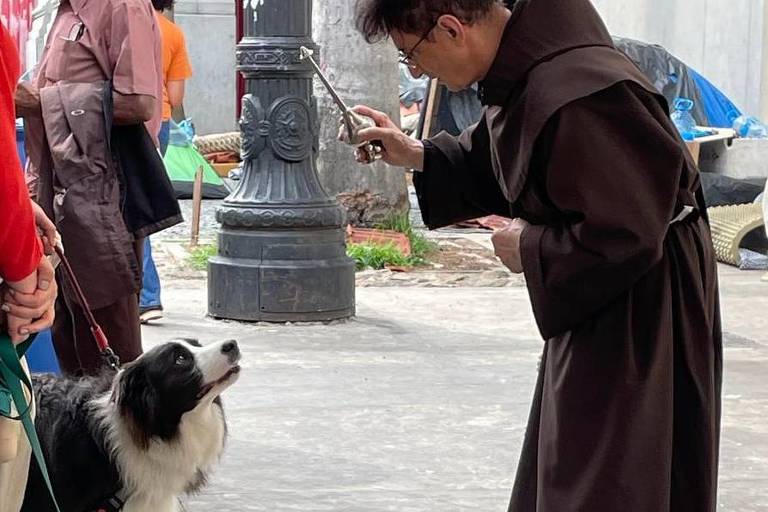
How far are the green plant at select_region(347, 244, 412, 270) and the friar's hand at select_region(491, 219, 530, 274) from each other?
22.9ft

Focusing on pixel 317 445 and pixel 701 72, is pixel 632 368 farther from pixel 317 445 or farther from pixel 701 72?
pixel 701 72

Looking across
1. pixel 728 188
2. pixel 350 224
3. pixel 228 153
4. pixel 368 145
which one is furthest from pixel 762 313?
pixel 228 153

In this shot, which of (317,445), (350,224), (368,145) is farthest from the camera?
(350,224)

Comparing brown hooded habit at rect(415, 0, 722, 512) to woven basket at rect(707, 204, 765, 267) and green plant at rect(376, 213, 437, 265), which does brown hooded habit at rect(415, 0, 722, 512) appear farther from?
woven basket at rect(707, 204, 765, 267)

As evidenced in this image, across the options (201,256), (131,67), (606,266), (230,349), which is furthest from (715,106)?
(606,266)

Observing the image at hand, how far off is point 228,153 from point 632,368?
15051mm

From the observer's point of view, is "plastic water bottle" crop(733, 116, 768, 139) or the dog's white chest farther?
"plastic water bottle" crop(733, 116, 768, 139)

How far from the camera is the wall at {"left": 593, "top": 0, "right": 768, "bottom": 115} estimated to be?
62.0ft

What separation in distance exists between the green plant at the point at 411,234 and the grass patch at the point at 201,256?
140 cm

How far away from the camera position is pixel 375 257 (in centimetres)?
1004

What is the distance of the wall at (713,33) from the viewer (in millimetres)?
18891

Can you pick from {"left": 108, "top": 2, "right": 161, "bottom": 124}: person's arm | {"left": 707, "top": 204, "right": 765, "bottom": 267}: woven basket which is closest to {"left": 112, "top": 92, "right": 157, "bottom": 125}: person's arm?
{"left": 108, "top": 2, "right": 161, "bottom": 124}: person's arm

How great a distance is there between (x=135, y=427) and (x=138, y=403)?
71mm

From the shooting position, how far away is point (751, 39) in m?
18.9
